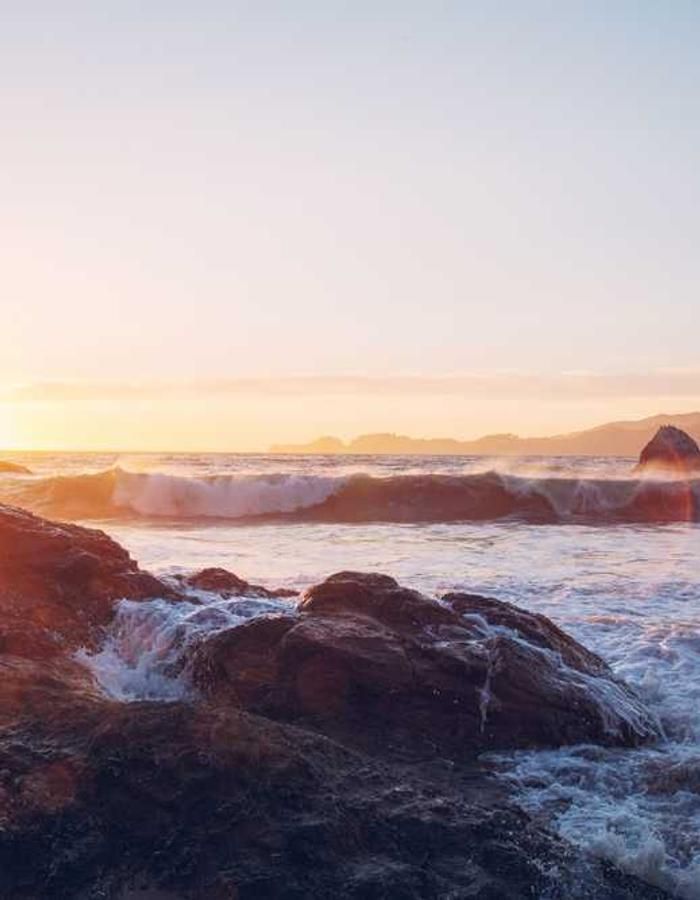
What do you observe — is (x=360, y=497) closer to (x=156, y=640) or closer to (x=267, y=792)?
(x=156, y=640)

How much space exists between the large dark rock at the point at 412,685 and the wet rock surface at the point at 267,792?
0.02 meters

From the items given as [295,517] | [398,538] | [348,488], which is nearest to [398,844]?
[398,538]

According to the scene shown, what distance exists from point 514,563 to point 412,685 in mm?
10103

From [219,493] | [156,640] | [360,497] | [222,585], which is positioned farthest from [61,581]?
[360,497]

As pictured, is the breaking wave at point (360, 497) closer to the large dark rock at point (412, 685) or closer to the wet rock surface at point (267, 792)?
the large dark rock at point (412, 685)

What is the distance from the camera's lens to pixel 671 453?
43844 mm

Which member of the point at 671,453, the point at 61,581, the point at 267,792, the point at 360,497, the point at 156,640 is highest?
the point at 671,453

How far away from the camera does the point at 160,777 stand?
489cm

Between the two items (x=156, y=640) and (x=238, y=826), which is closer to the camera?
(x=238, y=826)

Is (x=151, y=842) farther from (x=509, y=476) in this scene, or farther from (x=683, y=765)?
(x=509, y=476)

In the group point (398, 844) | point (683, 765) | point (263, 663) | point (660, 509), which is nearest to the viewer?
point (398, 844)

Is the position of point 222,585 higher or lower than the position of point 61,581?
lower

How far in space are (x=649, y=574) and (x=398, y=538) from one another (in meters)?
8.19

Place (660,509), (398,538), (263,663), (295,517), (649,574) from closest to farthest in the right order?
(263,663) < (649,574) < (398,538) < (295,517) < (660,509)
